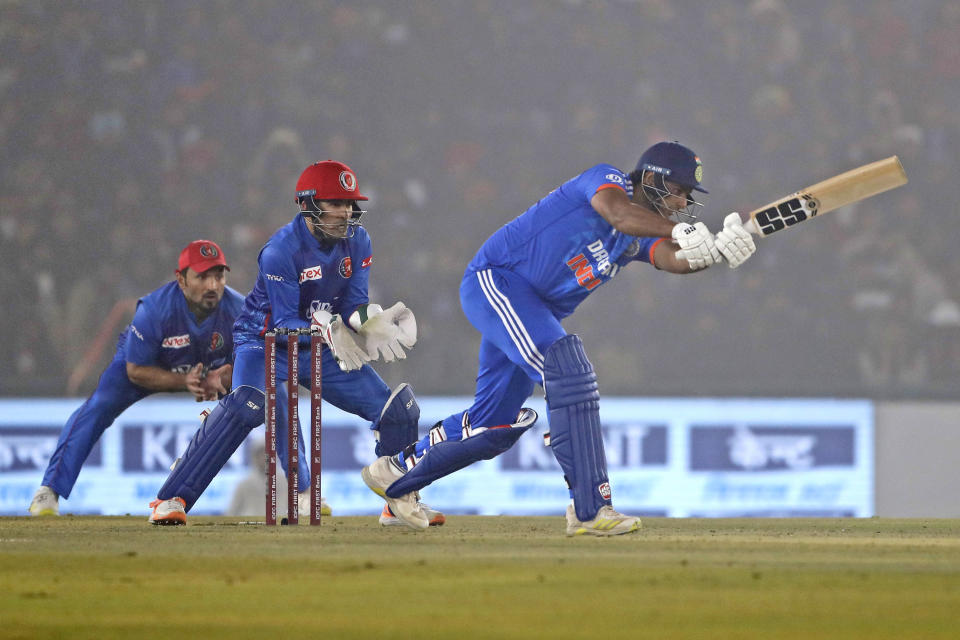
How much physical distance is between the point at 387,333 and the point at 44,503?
9.27 feet

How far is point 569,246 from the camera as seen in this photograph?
610 cm

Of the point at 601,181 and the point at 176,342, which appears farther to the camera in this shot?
the point at 176,342

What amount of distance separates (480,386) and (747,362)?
763 centimetres

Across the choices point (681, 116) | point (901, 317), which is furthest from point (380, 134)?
point (901, 317)

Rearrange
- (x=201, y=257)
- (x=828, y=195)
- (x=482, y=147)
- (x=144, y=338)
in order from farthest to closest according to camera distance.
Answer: (x=482, y=147)
(x=144, y=338)
(x=201, y=257)
(x=828, y=195)

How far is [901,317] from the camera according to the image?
45.4 ft

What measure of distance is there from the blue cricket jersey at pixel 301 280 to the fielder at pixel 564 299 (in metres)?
0.81

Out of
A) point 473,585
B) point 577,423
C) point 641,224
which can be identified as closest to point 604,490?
point 577,423

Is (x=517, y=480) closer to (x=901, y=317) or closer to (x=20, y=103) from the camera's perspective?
(x=901, y=317)

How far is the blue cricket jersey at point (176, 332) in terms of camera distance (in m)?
7.91

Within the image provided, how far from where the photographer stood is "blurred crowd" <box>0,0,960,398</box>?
13570 mm

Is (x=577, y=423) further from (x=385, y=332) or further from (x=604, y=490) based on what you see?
(x=385, y=332)

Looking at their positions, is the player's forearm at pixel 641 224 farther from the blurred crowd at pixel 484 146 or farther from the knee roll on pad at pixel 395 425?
the blurred crowd at pixel 484 146

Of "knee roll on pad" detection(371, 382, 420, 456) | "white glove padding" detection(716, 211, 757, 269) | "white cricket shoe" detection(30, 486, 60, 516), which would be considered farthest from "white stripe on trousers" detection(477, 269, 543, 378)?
"white cricket shoe" detection(30, 486, 60, 516)
